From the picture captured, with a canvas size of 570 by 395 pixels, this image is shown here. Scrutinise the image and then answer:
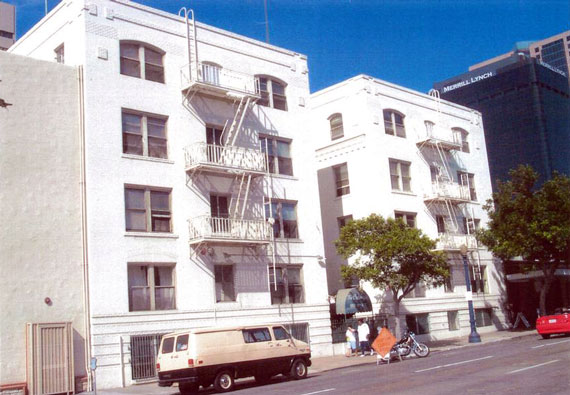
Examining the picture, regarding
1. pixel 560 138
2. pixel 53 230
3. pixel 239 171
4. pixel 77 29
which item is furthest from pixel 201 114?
pixel 560 138

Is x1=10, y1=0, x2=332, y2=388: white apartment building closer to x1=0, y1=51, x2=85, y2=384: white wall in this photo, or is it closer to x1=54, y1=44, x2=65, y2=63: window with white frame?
x1=54, y1=44, x2=65, y2=63: window with white frame

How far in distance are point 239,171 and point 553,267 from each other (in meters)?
22.0

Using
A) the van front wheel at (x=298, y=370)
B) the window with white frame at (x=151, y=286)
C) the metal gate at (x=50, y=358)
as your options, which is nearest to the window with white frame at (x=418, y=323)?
the window with white frame at (x=151, y=286)

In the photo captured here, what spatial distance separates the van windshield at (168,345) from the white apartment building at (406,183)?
17209 millimetres

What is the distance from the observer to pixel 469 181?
4644cm

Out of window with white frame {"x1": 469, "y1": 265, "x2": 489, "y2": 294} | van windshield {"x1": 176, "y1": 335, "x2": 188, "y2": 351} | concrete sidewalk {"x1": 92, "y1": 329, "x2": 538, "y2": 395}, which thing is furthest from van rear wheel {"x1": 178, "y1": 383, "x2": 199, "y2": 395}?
window with white frame {"x1": 469, "y1": 265, "x2": 489, "y2": 294}

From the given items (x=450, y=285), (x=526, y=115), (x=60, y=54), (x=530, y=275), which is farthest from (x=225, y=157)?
(x=526, y=115)

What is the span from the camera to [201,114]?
98.5 ft

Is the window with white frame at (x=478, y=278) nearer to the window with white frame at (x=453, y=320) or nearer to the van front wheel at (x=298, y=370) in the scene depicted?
the window with white frame at (x=453, y=320)

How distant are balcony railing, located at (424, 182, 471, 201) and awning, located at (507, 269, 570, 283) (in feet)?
22.0

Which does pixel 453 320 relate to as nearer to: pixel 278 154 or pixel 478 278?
pixel 478 278

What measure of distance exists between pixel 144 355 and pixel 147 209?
578 centimetres

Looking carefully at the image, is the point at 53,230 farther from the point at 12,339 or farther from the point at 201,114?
the point at 201,114

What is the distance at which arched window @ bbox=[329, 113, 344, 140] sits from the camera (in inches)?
1624
